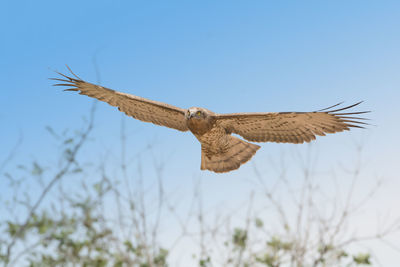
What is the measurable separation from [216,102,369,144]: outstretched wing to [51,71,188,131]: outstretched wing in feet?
2.62

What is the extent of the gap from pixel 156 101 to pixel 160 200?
1.50 m

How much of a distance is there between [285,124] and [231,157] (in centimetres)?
99

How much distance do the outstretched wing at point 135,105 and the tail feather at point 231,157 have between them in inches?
24.2

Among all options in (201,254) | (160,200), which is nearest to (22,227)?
(160,200)

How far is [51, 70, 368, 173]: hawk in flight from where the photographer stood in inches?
241

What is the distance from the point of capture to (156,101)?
6605 millimetres

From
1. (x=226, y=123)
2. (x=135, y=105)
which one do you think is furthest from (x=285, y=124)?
(x=135, y=105)

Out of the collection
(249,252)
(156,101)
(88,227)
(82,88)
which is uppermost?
(82,88)

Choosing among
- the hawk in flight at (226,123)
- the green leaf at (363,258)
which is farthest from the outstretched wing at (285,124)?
the green leaf at (363,258)

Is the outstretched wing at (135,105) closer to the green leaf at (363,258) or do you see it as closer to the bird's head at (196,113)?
the bird's head at (196,113)

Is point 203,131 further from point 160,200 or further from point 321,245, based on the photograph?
point 321,245

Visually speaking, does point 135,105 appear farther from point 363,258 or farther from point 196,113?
point 363,258

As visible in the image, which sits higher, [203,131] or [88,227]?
[203,131]

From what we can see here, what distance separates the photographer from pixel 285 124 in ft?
21.6
